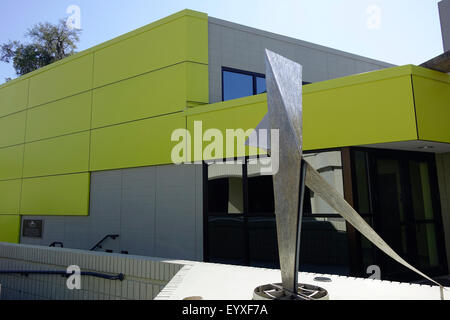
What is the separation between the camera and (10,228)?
47.6 feet

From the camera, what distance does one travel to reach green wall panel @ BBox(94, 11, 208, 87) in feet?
34.2

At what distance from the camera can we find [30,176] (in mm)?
14133

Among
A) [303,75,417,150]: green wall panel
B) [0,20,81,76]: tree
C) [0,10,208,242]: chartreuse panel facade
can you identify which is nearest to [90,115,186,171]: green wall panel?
[0,10,208,242]: chartreuse panel facade

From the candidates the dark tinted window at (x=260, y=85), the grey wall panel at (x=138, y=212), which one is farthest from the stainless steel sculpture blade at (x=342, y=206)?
the dark tinted window at (x=260, y=85)

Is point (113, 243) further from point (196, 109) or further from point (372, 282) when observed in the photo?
point (372, 282)

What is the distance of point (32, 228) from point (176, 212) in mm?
7590

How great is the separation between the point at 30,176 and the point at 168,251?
8.21 metres

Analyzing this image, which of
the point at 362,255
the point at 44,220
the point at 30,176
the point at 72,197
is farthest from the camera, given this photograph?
the point at 30,176

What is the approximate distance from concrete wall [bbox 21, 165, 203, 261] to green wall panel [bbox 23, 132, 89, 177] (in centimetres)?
117

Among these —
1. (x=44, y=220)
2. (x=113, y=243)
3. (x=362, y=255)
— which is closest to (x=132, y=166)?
(x=113, y=243)

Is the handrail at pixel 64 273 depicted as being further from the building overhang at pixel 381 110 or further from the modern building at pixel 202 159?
the building overhang at pixel 381 110

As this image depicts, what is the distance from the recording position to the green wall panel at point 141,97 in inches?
405

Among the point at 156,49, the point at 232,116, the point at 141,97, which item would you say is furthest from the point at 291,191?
the point at 156,49

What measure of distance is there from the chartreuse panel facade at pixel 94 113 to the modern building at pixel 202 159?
0.05 meters
